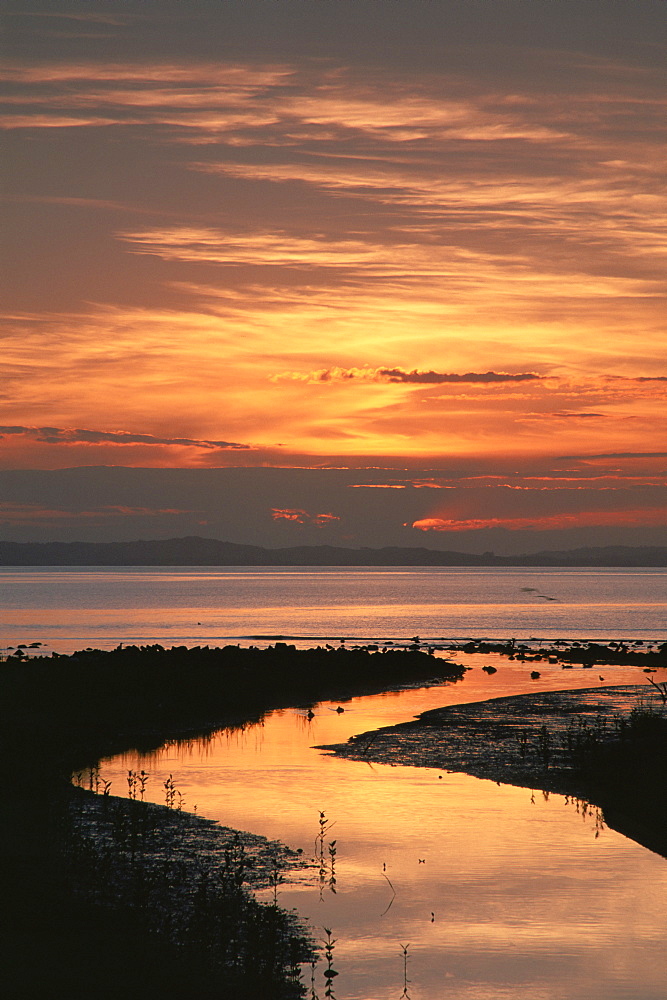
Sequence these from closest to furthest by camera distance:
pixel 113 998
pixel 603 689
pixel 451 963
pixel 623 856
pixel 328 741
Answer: pixel 113 998 < pixel 451 963 < pixel 623 856 < pixel 328 741 < pixel 603 689

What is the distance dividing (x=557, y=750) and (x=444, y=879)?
13796mm

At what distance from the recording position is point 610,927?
1492 centimetres

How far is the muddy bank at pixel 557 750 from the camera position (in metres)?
23.4

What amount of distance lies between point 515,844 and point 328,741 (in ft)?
47.1

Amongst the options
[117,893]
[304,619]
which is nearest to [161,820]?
[117,893]

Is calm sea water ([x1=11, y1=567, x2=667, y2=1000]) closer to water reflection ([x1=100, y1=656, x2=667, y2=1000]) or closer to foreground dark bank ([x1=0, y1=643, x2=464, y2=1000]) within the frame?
water reflection ([x1=100, y1=656, x2=667, y2=1000])

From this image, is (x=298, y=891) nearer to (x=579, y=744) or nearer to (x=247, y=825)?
(x=247, y=825)

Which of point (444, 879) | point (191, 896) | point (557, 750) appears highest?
point (557, 750)

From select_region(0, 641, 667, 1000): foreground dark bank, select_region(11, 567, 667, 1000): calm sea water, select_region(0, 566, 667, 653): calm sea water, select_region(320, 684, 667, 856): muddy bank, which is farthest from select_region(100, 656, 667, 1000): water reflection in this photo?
select_region(0, 566, 667, 653): calm sea water

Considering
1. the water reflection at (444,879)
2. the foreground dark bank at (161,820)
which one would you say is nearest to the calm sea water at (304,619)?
the foreground dark bank at (161,820)

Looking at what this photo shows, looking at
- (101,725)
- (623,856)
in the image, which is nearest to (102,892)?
(623,856)

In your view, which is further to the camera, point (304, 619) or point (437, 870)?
point (304, 619)

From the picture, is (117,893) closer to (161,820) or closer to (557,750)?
(161,820)

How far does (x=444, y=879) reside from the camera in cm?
1723
